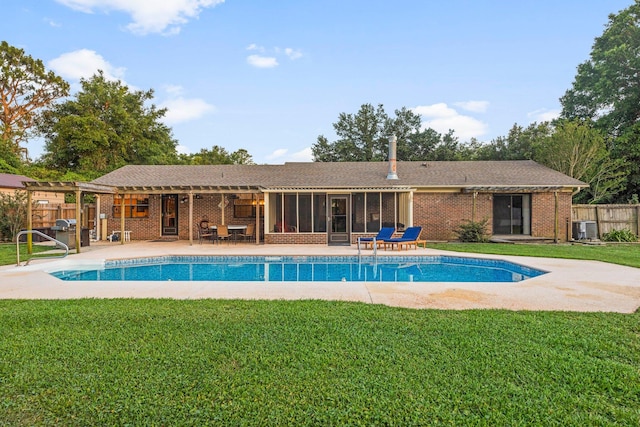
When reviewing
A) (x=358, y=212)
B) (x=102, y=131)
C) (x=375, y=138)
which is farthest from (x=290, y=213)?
(x=102, y=131)

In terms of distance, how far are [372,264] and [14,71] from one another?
114 feet

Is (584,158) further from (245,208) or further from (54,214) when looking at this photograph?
(54,214)

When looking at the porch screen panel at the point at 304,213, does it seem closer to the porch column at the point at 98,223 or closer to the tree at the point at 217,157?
the porch column at the point at 98,223

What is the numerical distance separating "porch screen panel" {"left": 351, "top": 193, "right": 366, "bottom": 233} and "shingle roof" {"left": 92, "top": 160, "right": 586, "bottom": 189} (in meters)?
0.59

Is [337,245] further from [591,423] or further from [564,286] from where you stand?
[591,423]

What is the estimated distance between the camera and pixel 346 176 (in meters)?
17.1

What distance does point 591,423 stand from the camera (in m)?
2.40

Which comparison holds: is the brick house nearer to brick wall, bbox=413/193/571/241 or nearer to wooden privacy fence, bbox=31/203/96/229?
brick wall, bbox=413/193/571/241

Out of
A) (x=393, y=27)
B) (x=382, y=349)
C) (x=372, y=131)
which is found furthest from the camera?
(x=372, y=131)

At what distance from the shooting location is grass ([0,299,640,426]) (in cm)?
253

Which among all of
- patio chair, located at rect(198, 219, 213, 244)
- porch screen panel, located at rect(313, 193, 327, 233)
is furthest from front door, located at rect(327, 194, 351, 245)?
patio chair, located at rect(198, 219, 213, 244)

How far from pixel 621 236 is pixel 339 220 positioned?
464 inches

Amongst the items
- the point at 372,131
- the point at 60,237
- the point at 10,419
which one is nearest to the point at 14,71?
the point at 60,237

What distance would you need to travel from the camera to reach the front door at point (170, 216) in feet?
55.6
